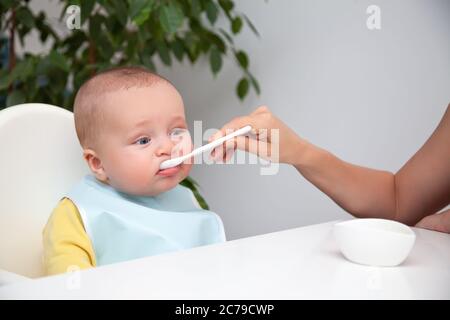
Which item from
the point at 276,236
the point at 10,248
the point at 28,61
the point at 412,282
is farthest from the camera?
the point at 28,61

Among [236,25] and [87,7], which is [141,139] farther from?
[236,25]

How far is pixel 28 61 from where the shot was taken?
2059 millimetres

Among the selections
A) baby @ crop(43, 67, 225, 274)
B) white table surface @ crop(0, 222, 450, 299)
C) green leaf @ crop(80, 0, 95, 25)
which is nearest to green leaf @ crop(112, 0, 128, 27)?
green leaf @ crop(80, 0, 95, 25)

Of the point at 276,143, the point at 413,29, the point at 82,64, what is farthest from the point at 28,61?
the point at 413,29

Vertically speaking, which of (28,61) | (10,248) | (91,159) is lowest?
(10,248)

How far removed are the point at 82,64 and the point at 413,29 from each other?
4.10 ft

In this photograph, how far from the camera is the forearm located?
132cm

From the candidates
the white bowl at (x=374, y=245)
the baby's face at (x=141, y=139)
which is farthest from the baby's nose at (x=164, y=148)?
the white bowl at (x=374, y=245)

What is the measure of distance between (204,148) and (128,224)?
0.25 metres

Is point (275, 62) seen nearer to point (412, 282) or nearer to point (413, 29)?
point (413, 29)

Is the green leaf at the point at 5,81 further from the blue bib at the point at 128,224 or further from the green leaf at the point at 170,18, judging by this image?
the blue bib at the point at 128,224

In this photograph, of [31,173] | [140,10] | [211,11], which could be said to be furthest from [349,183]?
[211,11]
